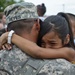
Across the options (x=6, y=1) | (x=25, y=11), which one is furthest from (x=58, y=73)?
(x=6, y=1)

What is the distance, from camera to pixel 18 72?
2430mm

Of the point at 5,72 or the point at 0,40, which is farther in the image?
the point at 0,40

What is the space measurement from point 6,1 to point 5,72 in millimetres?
41815

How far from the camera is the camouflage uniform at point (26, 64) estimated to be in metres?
2.39

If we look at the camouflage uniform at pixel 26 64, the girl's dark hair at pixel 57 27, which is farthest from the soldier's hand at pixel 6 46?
the girl's dark hair at pixel 57 27

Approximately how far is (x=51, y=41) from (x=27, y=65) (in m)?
0.41

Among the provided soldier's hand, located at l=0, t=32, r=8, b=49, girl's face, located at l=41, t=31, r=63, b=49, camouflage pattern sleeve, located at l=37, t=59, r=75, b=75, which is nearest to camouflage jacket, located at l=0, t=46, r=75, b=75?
camouflage pattern sleeve, located at l=37, t=59, r=75, b=75

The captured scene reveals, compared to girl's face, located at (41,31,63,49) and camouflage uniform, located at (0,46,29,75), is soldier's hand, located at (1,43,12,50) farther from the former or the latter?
girl's face, located at (41,31,63,49)

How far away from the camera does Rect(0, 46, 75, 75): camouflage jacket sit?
2.39m

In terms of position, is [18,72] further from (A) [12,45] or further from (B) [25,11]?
(B) [25,11]

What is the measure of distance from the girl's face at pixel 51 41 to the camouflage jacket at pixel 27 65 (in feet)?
0.86

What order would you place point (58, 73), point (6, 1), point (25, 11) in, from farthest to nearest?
point (6, 1) → point (25, 11) → point (58, 73)

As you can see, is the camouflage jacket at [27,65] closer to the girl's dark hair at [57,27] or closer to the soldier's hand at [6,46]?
the soldier's hand at [6,46]

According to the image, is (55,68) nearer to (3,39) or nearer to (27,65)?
(27,65)
